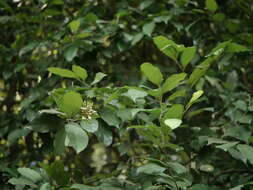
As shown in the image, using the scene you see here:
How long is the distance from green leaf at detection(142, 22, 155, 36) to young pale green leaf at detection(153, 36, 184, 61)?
0.41m

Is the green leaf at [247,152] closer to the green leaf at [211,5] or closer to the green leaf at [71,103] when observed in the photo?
the green leaf at [71,103]

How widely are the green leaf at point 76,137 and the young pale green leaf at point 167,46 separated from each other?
1.11ft

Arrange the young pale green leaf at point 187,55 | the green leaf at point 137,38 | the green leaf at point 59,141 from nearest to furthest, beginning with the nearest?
the green leaf at point 59,141
the young pale green leaf at point 187,55
the green leaf at point 137,38

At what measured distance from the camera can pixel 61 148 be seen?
3.27 ft

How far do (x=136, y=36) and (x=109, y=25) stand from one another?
15cm

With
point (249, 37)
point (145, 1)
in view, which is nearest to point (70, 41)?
point (145, 1)

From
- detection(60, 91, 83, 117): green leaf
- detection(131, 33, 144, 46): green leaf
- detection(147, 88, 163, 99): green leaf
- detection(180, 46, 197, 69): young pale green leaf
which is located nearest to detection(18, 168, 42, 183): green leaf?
detection(60, 91, 83, 117): green leaf

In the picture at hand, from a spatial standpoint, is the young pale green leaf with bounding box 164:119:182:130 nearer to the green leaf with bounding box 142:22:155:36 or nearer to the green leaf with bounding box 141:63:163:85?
the green leaf with bounding box 141:63:163:85

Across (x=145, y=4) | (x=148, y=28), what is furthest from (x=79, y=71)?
(x=145, y=4)

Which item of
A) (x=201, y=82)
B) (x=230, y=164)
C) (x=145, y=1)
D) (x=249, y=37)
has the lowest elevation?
(x=230, y=164)

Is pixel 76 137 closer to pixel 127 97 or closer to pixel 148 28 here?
pixel 127 97

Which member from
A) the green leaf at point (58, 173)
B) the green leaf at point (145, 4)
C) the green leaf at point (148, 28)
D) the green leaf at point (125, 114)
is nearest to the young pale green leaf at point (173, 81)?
the green leaf at point (125, 114)

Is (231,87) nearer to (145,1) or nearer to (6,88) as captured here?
(145,1)

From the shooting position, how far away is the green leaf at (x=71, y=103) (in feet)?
2.98
